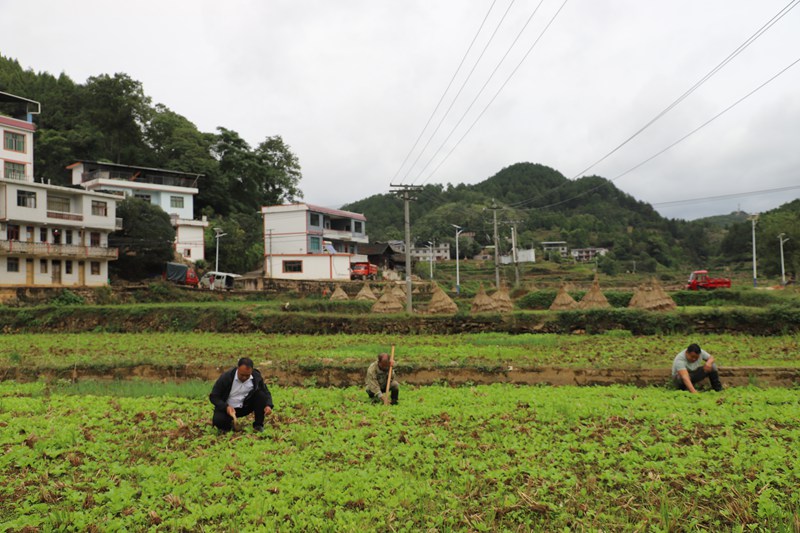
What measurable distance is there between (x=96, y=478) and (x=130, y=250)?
145ft

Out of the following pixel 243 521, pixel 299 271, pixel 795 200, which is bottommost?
pixel 243 521

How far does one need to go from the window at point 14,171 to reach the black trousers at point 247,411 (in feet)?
154

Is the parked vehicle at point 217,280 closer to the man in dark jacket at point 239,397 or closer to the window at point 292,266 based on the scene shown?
the window at point 292,266

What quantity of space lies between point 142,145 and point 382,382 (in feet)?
204

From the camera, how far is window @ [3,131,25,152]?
44938mm

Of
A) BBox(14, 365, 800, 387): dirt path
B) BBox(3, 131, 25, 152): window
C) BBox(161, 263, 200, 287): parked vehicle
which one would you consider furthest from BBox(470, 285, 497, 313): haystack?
BBox(3, 131, 25, 152): window

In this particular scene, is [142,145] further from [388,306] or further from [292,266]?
[388,306]

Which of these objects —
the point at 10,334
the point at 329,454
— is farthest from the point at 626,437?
the point at 10,334

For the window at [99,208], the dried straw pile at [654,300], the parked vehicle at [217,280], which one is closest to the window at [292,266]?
the parked vehicle at [217,280]

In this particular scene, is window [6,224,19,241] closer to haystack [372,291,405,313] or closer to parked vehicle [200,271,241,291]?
parked vehicle [200,271,241,291]

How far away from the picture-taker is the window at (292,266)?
5428 cm

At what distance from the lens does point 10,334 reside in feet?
90.5

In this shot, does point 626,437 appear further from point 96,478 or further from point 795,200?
point 795,200

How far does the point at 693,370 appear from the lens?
1168 centimetres
